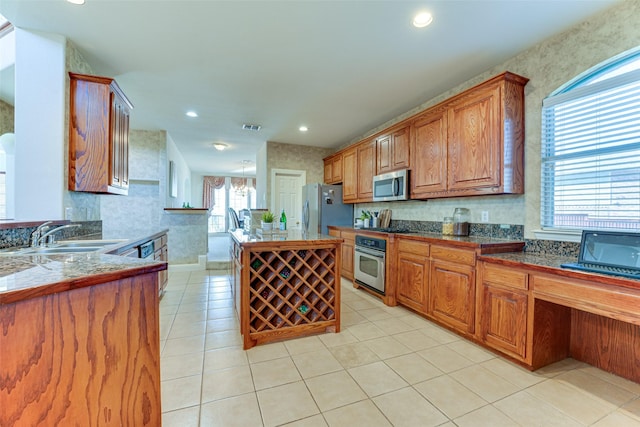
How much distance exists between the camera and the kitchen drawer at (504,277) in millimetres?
1943

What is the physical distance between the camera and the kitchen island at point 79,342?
76 centimetres

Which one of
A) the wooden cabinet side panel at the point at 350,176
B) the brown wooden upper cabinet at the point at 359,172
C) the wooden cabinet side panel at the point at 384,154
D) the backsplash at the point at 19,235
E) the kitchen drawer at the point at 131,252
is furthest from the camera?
the wooden cabinet side panel at the point at 350,176

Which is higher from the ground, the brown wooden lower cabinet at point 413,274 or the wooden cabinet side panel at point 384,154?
the wooden cabinet side panel at point 384,154

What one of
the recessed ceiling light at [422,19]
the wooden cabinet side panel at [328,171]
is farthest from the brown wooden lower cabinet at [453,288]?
the wooden cabinet side panel at [328,171]

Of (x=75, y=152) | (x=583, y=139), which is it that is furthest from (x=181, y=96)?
(x=583, y=139)

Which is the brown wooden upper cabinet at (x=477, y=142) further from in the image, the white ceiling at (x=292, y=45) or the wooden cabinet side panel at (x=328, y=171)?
the wooden cabinet side panel at (x=328, y=171)

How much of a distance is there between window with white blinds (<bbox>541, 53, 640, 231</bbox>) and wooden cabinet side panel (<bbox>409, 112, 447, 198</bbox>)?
0.86 m

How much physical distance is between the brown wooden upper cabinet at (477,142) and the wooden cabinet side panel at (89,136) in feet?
10.7

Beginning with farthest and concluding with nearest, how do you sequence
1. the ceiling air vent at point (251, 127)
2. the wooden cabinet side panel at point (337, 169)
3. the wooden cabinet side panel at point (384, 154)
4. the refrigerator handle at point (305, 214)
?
the refrigerator handle at point (305, 214) → the wooden cabinet side panel at point (337, 169) → the ceiling air vent at point (251, 127) → the wooden cabinet side panel at point (384, 154)

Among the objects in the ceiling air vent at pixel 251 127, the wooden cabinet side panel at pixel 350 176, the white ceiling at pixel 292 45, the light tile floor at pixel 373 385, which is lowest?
the light tile floor at pixel 373 385

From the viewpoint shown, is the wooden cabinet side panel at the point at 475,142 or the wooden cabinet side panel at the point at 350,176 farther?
the wooden cabinet side panel at the point at 350,176

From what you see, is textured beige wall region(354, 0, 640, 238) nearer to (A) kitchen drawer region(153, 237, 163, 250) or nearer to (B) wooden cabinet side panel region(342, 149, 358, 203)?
(B) wooden cabinet side panel region(342, 149, 358, 203)

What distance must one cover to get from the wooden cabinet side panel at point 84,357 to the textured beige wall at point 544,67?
2.90m

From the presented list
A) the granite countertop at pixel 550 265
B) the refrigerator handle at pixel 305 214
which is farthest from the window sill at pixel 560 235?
the refrigerator handle at pixel 305 214
